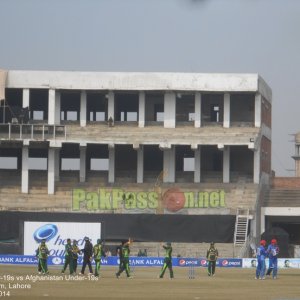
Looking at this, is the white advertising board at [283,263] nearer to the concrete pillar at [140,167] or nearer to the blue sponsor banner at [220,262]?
the blue sponsor banner at [220,262]

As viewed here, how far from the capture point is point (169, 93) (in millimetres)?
77062

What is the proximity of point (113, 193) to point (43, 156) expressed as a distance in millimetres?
9632

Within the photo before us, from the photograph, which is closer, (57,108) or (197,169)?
(197,169)

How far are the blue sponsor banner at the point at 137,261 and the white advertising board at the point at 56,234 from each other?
11.2ft

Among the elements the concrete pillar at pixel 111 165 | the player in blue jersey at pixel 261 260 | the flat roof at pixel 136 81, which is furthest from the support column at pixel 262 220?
the player in blue jersey at pixel 261 260

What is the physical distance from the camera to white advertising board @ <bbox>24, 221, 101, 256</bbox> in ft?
216

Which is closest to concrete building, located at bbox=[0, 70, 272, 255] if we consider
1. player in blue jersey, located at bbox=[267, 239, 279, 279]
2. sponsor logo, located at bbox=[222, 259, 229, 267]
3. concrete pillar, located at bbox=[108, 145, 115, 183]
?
concrete pillar, located at bbox=[108, 145, 115, 183]

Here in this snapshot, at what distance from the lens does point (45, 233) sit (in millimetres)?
66688

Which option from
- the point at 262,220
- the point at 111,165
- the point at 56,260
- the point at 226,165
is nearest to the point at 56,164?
the point at 111,165

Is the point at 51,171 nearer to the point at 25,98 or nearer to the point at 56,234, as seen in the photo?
the point at 25,98

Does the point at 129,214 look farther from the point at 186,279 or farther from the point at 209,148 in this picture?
the point at 186,279

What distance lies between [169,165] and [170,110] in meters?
4.23

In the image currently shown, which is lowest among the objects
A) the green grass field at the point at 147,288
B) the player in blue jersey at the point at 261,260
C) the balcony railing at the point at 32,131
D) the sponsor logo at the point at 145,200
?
the green grass field at the point at 147,288

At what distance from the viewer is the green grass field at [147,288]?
33272 millimetres
